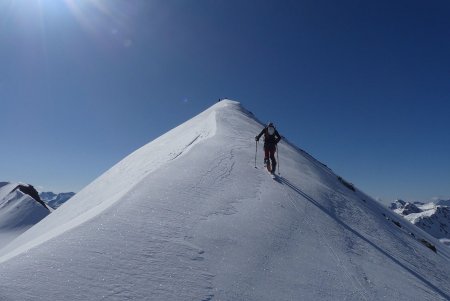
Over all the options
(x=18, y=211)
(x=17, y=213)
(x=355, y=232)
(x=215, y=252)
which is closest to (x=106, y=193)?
(x=215, y=252)

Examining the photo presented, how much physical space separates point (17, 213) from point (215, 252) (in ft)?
262

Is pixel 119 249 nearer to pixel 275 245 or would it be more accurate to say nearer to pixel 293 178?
pixel 275 245

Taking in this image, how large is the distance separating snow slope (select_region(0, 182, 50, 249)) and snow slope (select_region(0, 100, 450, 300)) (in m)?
61.4

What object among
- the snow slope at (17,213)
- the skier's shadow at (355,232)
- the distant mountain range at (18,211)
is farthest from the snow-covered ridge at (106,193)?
the snow slope at (17,213)

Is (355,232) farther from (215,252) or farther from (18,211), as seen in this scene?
(18,211)

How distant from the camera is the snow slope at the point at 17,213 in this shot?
6371 cm

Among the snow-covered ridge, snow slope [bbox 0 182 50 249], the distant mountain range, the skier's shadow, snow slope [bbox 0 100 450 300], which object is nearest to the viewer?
snow slope [bbox 0 100 450 300]

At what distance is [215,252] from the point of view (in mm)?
6906

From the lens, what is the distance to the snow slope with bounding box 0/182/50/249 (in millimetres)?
63706

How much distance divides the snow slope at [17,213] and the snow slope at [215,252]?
61.4m

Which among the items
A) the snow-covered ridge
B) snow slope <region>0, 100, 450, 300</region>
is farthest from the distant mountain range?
snow slope <region>0, 100, 450, 300</region>

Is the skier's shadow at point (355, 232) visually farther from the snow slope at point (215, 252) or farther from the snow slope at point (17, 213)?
the snow slope at point (17, 213)

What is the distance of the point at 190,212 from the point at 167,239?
5.71 ft

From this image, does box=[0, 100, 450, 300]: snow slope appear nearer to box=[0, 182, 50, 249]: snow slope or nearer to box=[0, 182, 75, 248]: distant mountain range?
box=[0, 182, 75, 248]: distant mountain range
